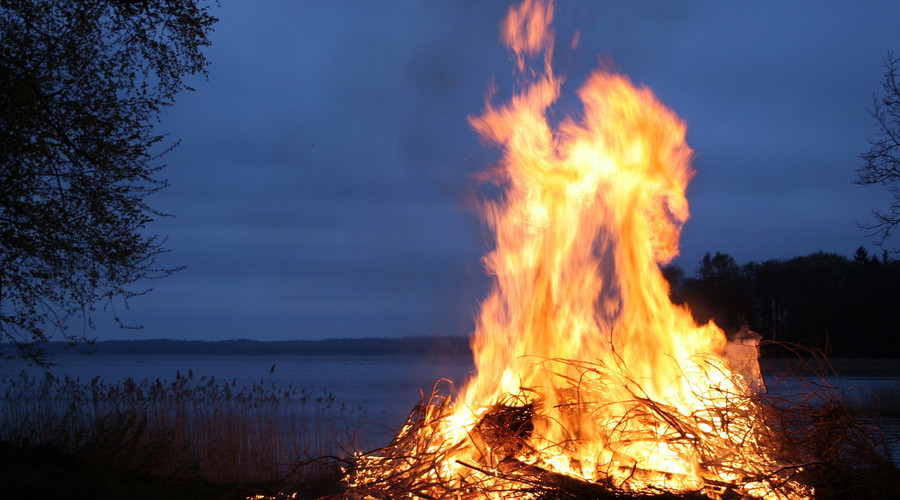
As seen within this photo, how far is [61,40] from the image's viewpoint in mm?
7742

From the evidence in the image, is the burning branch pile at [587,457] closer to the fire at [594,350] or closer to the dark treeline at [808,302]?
the fire at [594,350]

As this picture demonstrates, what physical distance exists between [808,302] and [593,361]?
32.2 m

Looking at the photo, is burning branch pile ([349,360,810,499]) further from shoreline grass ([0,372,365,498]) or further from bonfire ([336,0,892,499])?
shoreline grass ([0,372,365,498])

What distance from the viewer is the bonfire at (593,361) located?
191 inches

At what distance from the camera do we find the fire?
495 centimetres

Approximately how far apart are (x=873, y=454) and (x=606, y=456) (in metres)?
2.00

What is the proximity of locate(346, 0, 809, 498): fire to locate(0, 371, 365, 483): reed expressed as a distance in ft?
11.2

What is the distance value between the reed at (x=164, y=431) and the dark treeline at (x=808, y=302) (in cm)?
2146

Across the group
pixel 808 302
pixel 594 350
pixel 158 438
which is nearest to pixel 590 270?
pixel 594 350

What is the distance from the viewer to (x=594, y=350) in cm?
610

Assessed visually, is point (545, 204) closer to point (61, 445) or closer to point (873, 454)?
point (873, 454)

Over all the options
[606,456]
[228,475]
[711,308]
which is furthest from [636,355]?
[711,308]

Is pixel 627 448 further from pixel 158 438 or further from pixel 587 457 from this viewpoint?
pixel 158 438

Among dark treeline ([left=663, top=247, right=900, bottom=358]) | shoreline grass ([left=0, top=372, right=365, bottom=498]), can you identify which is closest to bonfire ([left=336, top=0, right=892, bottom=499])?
shoreline grass ([left=0, top=372, right=365, bottom=498])
